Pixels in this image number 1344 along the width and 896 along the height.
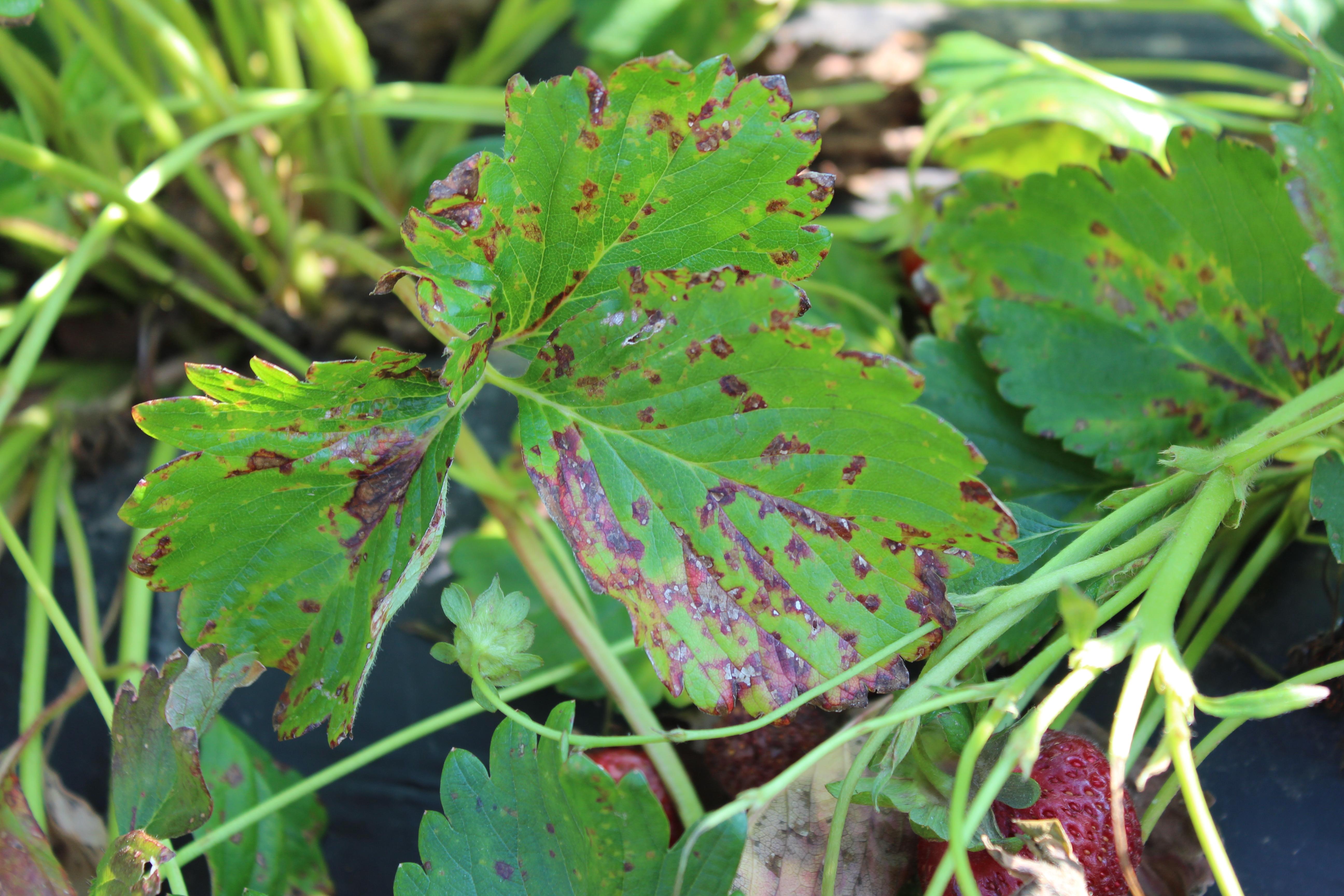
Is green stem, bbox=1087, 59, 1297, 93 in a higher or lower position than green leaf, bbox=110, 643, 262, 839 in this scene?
higher

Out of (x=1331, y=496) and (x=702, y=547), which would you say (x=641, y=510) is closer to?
(x=702, y=547)

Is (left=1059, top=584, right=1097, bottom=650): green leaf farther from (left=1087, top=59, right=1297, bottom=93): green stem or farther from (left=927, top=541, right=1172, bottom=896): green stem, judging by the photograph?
(left=1087, top=59, right=1297, bottom=93): green stem

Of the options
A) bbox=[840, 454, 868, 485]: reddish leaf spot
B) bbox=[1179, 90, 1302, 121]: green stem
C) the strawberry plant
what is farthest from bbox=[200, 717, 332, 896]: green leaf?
bbox=[1179, 90, 1302, 121]: green stem

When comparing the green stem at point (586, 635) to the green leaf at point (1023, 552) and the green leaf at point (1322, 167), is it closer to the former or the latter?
the green leaf at point (1023, 552)

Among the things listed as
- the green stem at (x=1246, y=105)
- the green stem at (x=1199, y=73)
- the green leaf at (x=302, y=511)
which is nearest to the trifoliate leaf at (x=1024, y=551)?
the green leaf at (x=302, y=511)

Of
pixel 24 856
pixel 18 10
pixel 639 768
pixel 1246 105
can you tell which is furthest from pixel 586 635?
pixel 1246 105

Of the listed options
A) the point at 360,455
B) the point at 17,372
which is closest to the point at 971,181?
the point at 360,455
